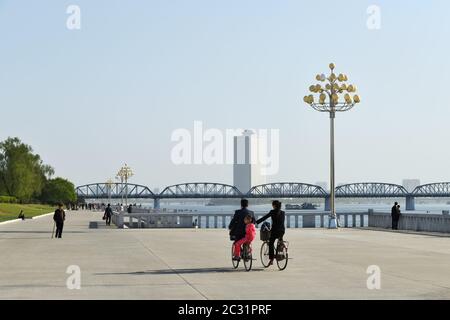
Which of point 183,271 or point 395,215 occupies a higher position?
point 395,215

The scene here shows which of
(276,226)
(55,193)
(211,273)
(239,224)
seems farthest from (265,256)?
(55,193)

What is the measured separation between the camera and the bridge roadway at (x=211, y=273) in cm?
1502

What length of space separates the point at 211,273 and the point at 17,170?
126m

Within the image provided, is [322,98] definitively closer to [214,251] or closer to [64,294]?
[214,251]

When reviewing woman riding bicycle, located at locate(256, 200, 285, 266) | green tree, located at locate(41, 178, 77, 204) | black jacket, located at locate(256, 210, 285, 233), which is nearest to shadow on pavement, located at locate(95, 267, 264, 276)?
woman riding bicycle, located at locate(256, 200, 285, 266)

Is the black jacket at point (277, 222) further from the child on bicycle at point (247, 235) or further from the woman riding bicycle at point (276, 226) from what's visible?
the child on bicycle at point (247, 235)

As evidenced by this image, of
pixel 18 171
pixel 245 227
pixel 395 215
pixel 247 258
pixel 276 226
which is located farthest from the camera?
pixel 18 171

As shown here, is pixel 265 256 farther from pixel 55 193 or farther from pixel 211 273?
pixel 55 193

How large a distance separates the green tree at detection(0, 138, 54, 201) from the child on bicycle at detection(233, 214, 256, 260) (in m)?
125

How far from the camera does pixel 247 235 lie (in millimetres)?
20219

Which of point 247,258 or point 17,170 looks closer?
point 247,258

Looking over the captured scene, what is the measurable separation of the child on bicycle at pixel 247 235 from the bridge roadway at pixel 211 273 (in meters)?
0.51

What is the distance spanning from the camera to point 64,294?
14828 mm
